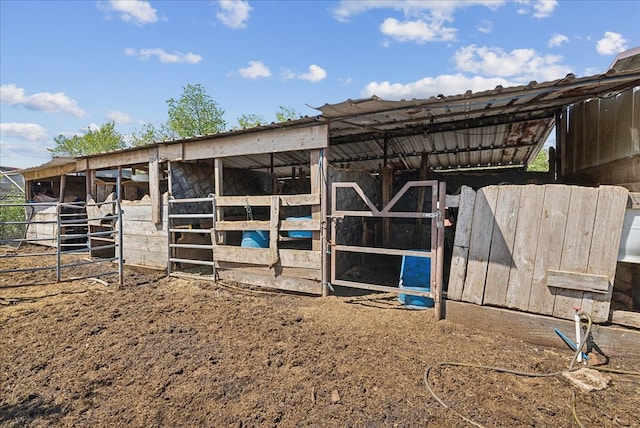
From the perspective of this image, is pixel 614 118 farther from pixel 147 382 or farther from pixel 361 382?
pixel 147 382

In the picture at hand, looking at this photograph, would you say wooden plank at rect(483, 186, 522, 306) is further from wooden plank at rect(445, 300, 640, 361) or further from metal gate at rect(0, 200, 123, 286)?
metal gate at rect(0, 200, 123, 286)

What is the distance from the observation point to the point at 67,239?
1116cm

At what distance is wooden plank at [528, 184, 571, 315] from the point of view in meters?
3.42

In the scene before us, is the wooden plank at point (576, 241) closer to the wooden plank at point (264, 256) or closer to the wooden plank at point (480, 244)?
the wooden plank at point (480, 244)

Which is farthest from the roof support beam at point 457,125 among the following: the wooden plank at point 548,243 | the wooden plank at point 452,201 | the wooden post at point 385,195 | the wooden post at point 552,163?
the wooden plank at point 548,243

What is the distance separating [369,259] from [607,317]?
435 cm

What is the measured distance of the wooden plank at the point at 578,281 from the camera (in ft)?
10.5

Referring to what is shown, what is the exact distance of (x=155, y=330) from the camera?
13.1 ft

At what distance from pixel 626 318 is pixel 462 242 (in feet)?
5.05

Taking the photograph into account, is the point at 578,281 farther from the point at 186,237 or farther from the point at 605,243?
the point at 186,237

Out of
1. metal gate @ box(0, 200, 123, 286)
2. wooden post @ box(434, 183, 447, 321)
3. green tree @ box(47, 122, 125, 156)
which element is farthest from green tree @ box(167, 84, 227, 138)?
wooden post @ box(434, 183, 447, 321)

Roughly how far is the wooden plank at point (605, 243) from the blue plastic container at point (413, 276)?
172 cm

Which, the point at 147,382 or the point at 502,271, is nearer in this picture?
the point at 147,382

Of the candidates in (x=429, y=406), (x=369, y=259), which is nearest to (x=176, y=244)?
(x=369, y=259)
